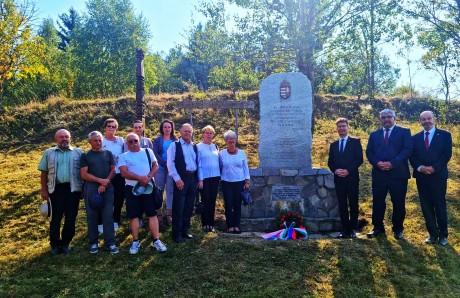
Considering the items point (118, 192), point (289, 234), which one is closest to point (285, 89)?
point (289, 234)

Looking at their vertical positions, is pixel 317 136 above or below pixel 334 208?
above

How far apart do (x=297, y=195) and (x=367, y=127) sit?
8.31 metres

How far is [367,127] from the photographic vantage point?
13586 millimetres

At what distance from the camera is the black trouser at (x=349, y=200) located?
5.43m

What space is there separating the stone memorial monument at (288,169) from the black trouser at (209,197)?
2.97ft

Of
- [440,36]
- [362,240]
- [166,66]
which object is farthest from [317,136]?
[166,66]

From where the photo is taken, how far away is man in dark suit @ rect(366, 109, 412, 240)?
5.18m

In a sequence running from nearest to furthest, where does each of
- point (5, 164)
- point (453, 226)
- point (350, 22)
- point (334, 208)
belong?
1. point (453, 226)
2. point (334, 208)
3. point (350, 22)
4. point (5, 164)

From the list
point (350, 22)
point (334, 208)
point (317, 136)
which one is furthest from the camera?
point (317, 136)

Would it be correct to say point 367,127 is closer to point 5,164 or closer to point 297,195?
point 297,195

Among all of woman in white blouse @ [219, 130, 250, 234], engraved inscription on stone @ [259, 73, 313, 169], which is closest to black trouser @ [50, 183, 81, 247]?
woman in white blouse @ [219, 130, 250, 234]

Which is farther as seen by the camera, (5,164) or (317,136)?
(317,136)

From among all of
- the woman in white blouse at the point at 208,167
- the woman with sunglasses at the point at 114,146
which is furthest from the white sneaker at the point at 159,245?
the woman with sunglasses at the point at 114,146

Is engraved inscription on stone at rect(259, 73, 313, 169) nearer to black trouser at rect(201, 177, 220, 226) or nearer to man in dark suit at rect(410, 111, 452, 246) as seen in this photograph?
black trouser at rect(201, 177, 220, 226)
